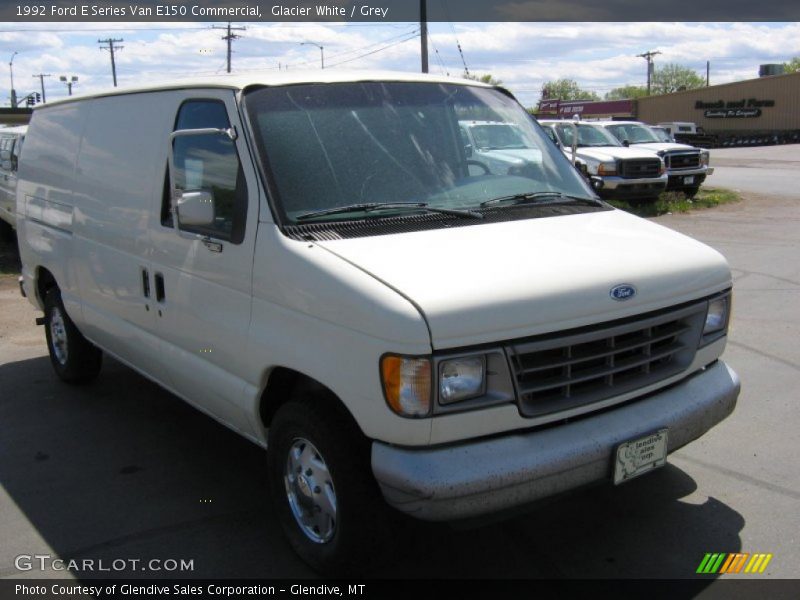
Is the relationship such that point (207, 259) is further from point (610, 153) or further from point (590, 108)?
point (590, 108)

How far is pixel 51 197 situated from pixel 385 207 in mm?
3396

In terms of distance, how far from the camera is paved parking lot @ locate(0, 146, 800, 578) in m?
3.75

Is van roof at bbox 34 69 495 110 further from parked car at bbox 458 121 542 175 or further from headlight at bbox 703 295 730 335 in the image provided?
headlight at bbox 703 295 730 335

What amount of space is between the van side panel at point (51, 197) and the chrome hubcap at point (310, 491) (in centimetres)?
284

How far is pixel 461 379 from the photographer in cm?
307

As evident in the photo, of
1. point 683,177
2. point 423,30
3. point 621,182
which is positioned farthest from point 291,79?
point 423,30

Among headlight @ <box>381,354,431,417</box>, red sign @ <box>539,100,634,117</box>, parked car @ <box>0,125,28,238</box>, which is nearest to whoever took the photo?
headlight @ <box>381,354,431,417</box>

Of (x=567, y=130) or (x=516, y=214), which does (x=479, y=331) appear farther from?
(x=567, y=130)

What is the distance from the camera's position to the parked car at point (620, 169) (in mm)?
17531

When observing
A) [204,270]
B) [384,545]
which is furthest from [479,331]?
[204,270]

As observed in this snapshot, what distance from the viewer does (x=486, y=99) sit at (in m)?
4.82

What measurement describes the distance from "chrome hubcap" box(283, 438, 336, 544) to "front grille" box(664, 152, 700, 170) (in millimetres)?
17905

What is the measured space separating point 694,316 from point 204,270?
2367mm

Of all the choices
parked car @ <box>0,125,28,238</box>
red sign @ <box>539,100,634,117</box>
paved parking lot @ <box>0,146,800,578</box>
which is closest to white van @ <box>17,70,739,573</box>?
paved parking lot @ <box>0,146,800,578</box>
